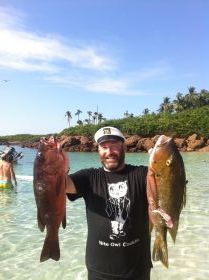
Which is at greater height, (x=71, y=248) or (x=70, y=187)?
(x=70, y=187)

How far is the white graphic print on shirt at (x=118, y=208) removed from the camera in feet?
13.2

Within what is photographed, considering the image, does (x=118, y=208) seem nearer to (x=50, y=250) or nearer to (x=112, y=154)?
(x=112, y=154)

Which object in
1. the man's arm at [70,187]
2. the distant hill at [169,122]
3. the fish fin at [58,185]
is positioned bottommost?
the man's arm at [70,187]

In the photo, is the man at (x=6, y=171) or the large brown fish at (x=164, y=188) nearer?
the large brown fish at (x=164, y=188)

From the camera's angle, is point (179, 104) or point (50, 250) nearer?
point (50, 250)

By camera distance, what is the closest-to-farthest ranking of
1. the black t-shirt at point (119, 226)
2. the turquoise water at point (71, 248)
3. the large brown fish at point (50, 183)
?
1. the large brown fish at point (50, 183)
2. the black t-shirt at point (119, 226)
3. the turquoise water at point (71, 248)

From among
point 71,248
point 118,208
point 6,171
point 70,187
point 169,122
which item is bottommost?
point 71,248

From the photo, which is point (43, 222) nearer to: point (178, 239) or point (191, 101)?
point (178, 239)

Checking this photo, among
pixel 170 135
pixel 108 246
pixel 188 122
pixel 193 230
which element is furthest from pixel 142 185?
pixel 188 122

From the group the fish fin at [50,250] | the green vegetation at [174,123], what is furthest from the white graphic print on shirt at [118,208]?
the green vegetation at [174,123]

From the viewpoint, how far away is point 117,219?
4.04 metres

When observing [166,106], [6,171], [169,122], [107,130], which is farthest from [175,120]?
[107,130]

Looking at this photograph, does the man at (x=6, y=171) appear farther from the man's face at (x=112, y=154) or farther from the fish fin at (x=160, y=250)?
the fish fin at (x=160, y=250)

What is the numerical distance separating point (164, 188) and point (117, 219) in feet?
2.70
